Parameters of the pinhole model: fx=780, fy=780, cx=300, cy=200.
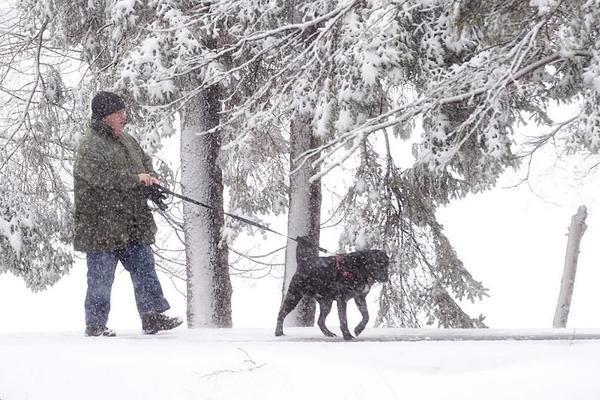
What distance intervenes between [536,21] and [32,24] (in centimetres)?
771

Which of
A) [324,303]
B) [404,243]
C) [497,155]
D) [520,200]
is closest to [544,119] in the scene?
[404,243]

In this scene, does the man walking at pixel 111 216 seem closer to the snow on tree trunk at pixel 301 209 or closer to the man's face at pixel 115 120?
the man's face at pixel 115 120

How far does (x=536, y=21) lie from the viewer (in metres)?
6.04

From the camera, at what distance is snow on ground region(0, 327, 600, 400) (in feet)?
14.3

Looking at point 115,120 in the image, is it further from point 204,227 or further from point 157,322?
point 204,227

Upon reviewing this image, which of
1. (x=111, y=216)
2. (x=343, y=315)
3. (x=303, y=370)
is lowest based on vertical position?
(x=303, y=370)

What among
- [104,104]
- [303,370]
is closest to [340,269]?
[303,370]

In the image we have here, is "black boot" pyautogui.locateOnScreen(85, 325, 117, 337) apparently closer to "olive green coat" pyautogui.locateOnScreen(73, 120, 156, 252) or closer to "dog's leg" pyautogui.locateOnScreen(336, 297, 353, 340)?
"olive green coat" pyautogui.locateOnScreen(73, 120, 156, 252)

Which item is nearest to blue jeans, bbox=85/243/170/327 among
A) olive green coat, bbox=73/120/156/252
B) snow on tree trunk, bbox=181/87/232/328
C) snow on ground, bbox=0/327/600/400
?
olive green coat, bbox=73/120/156/252

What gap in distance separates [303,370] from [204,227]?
5732 mm

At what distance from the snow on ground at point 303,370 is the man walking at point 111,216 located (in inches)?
30.6

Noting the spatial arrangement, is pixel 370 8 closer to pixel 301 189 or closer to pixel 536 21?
pixel 536 21

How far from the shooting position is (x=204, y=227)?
10.2 meters

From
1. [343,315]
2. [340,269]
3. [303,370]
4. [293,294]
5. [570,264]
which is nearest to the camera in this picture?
[303,370]
